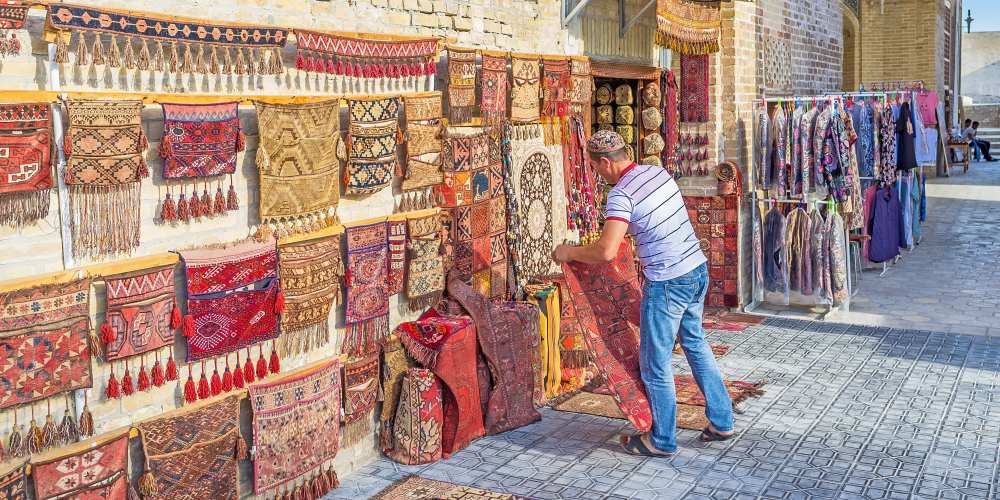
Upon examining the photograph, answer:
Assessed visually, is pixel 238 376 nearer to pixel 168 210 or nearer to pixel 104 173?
pixel 168 210

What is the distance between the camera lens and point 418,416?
5.14m

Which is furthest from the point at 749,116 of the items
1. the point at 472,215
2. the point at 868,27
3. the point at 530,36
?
the point at 868,27

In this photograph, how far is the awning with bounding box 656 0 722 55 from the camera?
7605mm

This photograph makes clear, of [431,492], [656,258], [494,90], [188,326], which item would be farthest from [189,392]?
[494,90]

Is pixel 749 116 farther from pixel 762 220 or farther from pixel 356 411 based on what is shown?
pixel 356 411

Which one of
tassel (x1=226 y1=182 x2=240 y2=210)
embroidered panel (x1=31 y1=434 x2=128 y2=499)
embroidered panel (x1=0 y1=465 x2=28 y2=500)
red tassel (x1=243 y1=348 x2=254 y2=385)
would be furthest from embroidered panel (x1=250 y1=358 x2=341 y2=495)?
embroidered panel (x1=0 y1=465 x2=28 y2=500)

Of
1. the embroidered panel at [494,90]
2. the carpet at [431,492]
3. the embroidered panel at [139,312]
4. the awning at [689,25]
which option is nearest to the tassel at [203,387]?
the embroidered panel at [139,312]

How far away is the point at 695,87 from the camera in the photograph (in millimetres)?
8766

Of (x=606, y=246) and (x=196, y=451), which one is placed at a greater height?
(x=606, y=246)

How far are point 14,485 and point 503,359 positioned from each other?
275 centimetres

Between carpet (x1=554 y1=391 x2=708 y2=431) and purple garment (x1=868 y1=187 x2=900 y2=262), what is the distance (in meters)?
5.80

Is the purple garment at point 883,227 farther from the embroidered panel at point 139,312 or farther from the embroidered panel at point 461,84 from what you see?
the embroidered panel at point 139,312

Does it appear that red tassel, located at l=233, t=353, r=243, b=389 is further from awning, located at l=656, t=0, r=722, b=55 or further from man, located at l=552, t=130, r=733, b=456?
awning, located at l=656, t=0, r=722, b=55

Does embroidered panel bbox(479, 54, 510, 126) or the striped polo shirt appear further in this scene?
embroidered panel bbox(479, 54, 510, 126)
